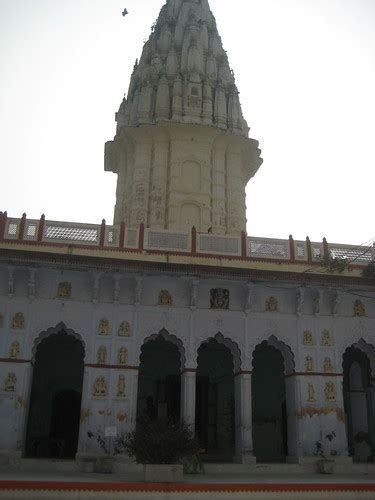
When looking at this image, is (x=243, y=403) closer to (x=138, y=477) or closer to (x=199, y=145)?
(x=138, y=477)

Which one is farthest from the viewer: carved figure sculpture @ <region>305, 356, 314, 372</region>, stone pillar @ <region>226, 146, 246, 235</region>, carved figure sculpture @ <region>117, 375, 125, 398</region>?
stone pillar @ <region>226, 146, 246, 235</region>

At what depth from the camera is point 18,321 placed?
16031 millimetres

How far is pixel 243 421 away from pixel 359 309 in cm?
554

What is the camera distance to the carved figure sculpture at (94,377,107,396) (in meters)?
15.8

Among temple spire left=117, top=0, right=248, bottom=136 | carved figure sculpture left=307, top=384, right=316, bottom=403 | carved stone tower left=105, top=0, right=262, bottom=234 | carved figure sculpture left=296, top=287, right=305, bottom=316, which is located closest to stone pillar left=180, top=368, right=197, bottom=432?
carved figure sculpture left=307, top=384, right=316, bottom=403

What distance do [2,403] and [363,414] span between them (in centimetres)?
1203

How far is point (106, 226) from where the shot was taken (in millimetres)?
17422

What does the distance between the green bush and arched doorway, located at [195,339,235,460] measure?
6737 mm

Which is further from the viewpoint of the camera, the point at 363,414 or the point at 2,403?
the point at 363,414

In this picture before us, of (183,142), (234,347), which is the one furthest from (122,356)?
(183,142)

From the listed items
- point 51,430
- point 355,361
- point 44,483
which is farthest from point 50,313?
point 355,361

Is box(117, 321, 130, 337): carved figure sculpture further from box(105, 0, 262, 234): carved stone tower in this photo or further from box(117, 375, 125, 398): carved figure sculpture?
box(105, 0, 262, 234): carved stone tower

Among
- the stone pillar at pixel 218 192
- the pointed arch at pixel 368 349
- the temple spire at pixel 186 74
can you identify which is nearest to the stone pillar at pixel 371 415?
the pointed arch at pixel 368 349

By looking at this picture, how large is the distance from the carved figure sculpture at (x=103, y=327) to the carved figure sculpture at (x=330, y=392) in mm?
7250
